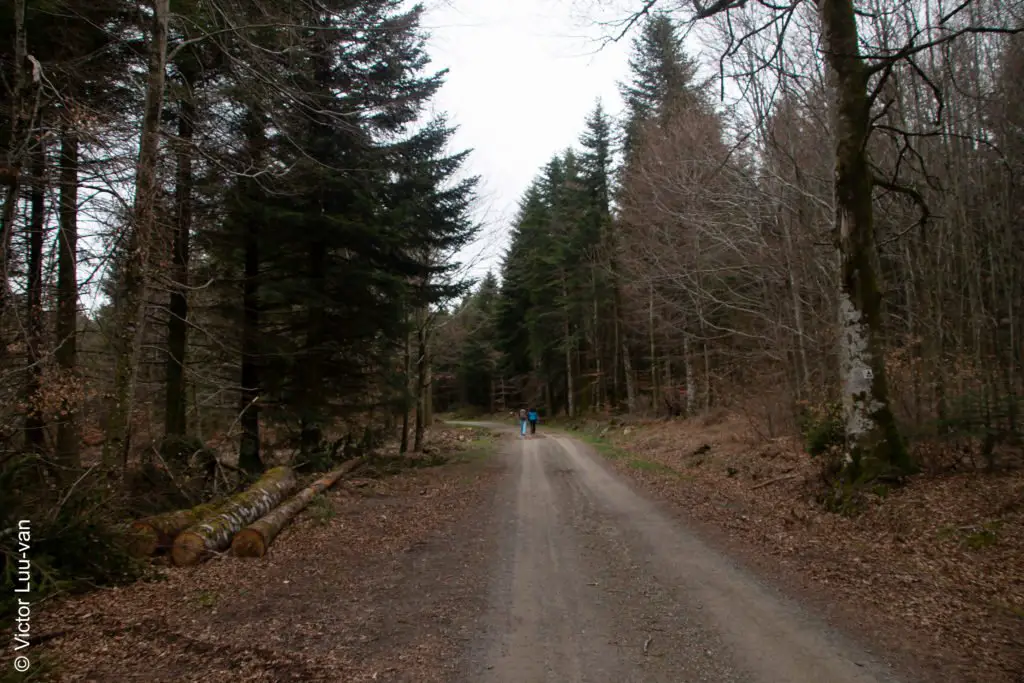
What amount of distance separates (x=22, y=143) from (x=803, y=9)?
1300 centimetres

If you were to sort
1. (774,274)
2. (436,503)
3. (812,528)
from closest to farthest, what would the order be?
(812,528)
(436,503)
(774,274)

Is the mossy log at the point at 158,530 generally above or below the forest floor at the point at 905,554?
above

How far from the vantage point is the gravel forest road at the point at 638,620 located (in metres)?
3.85

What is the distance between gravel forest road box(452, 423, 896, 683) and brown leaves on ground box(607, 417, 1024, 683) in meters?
0.48

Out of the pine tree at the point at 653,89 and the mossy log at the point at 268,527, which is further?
the pine tree at the point at 653,89

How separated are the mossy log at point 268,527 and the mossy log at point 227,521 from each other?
0.54ft

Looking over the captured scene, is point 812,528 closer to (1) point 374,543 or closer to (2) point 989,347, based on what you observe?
(2) point 989,347

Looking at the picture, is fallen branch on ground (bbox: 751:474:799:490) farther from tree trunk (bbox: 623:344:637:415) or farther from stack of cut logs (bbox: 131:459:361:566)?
tree trunk (bbox: 623:344:637:415)

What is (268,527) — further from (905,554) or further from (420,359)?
(420,359)

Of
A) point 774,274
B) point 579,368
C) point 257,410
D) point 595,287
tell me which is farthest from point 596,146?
point 257,410

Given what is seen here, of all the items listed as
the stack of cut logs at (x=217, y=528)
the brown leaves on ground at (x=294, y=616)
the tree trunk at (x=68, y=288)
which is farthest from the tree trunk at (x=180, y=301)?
the brown leaves on ground at (x=294, y=616)

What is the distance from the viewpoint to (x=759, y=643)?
167 inches

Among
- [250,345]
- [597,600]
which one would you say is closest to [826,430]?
[597,600]

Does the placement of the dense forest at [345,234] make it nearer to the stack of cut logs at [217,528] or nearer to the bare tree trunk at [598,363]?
the stack of cut logs at [217,528]
